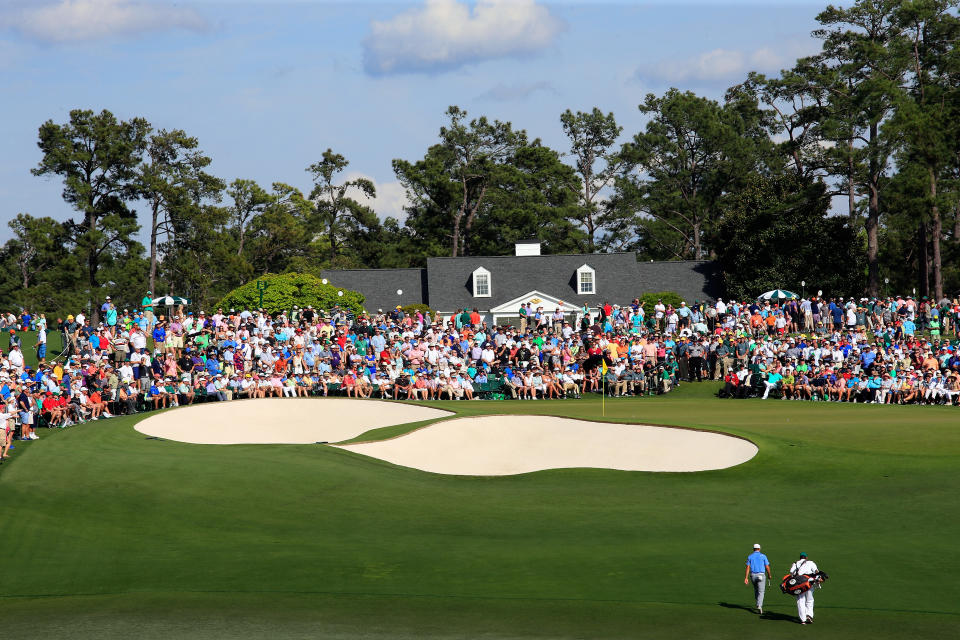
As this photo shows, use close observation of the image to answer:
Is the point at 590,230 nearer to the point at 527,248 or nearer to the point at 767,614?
the point at 527,248

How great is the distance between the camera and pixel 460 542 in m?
16.2

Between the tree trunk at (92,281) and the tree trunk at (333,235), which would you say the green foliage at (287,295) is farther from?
the tree trunk at (333,235)

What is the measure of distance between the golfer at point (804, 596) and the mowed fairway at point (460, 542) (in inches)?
8.0

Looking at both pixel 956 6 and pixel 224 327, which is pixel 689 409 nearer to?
pixel 224 327

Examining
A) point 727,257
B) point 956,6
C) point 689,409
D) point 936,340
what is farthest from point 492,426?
point 956,6

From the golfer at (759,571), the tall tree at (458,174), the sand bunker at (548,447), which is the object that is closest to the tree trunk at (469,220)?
the tall tree at (458,174)

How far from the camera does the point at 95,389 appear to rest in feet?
97.0

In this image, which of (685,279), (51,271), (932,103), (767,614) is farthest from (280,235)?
(767,614)

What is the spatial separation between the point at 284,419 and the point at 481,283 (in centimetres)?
3966

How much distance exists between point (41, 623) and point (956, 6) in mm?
66647

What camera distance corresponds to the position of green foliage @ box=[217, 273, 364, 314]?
196 ft

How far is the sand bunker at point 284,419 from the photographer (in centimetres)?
2803

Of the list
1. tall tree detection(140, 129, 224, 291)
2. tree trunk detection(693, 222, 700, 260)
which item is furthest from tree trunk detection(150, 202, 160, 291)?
tree trunk detection(693, 222, 700, 260)

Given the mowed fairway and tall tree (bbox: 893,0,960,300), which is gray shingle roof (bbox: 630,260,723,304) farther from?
the mowed fairway
